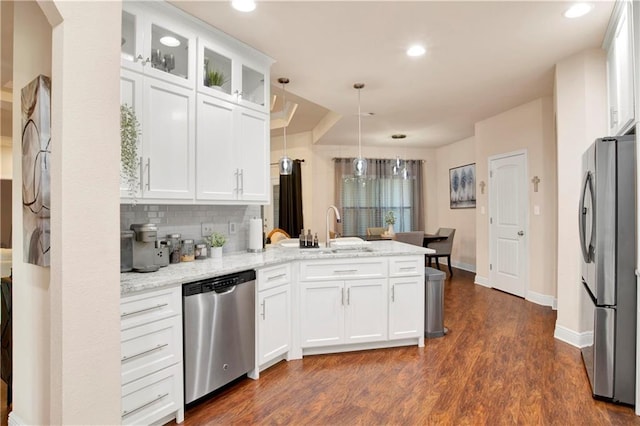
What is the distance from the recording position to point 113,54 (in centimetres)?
149

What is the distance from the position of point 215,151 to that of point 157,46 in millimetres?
804

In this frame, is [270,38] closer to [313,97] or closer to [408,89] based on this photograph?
[313,97]

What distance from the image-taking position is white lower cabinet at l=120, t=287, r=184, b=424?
1.83 meters

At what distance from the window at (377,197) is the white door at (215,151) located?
15.1 feet

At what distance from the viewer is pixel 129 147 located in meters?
2.15

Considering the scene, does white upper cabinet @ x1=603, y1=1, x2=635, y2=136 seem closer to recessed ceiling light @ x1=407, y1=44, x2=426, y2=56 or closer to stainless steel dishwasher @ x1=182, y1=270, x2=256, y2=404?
recessed ceiling light @ x1=407, y1=44, x2=426, y2=56

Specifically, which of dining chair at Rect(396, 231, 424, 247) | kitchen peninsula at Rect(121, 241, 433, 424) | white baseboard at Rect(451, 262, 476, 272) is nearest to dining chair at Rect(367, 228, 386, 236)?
dining chair at Rect(396, 231, 424, 247)

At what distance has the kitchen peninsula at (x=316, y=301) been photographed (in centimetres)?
208

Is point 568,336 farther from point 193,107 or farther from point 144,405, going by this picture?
point 193,107

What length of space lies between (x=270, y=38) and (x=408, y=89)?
6.31ft

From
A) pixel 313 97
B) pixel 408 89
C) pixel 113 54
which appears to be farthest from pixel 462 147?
pixel 113 54

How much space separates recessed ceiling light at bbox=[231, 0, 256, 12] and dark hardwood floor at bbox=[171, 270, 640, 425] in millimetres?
2656

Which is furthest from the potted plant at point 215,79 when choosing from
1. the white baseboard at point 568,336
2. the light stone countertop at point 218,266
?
the white baseboard at point 568,336

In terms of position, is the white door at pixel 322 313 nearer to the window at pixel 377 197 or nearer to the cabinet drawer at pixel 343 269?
the cabinet drawer at pixel 343 269
